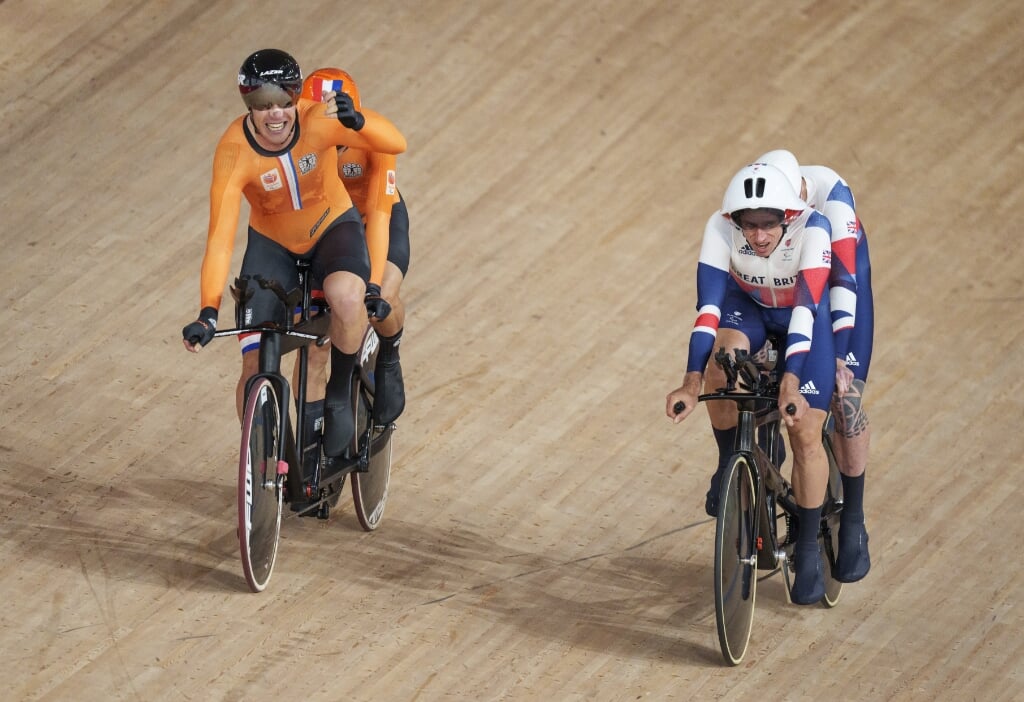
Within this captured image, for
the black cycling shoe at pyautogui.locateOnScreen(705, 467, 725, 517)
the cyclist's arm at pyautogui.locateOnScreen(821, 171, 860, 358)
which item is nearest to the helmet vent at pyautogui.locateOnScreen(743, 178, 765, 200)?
the cyclist's arm at pyautogui.locateOnScreen(821, 171, 860, 358)

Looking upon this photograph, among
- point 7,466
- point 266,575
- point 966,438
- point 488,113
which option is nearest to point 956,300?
point 966,438

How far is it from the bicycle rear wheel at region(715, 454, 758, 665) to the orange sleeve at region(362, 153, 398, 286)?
145 cm

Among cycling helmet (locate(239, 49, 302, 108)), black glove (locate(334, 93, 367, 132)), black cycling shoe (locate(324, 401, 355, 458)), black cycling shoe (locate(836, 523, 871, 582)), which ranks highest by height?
cycling helmet (locate(239, 49, 302, 108))

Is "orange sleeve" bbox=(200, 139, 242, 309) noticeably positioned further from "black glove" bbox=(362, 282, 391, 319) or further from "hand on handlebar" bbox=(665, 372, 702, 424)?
"hand on handlebar" bbox=(665, 372, 702, 424)

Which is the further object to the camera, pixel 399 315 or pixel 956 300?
pixel 956 300

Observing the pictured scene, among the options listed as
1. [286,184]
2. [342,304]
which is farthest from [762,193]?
[286,184]

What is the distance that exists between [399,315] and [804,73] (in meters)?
3.82

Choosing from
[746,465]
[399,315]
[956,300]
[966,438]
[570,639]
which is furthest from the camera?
[956,300]

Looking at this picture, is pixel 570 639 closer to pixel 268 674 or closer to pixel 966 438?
pixel 268 674

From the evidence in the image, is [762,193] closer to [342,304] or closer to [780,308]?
[780,308]

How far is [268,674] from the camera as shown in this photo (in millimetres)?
5059

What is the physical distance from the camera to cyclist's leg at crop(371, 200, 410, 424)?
586 centimetres

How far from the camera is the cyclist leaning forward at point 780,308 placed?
495cm

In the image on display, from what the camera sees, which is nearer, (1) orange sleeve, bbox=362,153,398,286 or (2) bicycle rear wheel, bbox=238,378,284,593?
(2) bicycle rear wheel, bbox=238,378,284,593
